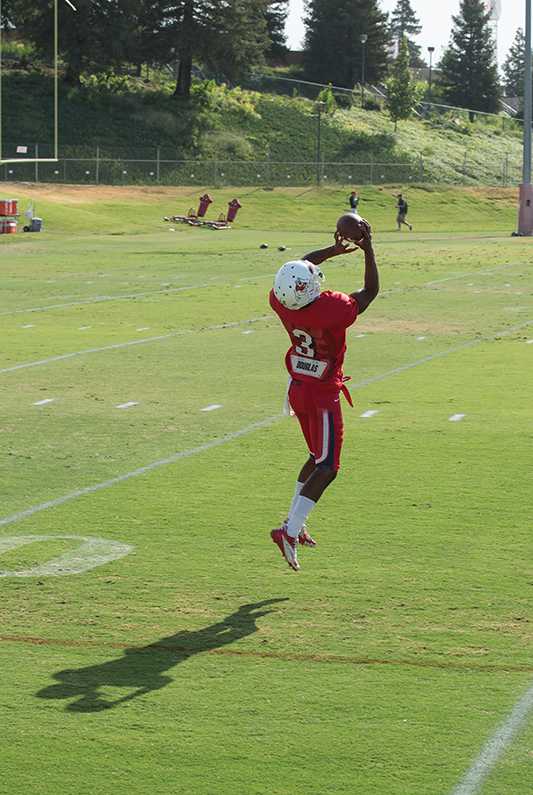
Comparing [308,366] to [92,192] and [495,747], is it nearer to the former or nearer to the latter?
[495,747]

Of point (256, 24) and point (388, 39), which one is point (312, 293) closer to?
point (256, 24)

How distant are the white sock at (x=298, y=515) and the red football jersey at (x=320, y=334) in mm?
666

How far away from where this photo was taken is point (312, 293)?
312 inches

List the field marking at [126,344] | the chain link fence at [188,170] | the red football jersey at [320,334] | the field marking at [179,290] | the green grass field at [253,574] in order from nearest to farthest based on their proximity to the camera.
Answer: the green grass field at [253,574]
the red football jersey at [320,334]
the field marking at [126,344]
the field marking at [179,290]
the chain link fence at [188,170]

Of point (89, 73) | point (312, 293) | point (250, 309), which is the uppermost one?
point (89, 73)

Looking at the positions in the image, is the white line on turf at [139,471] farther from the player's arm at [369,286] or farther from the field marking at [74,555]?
the player's arm at [369,286]

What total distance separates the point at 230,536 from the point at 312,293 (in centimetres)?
196

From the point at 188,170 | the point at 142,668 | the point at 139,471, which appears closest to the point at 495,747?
the point at 142,668

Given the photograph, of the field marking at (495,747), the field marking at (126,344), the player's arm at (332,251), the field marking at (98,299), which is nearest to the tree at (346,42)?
the field marking at (98,299)

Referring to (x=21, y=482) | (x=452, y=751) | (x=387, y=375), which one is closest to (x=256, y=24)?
(x=387, y=375)

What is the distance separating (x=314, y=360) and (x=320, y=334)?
0.17 metres

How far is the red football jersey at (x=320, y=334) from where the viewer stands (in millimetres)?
7988

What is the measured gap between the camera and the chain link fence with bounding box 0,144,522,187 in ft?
220

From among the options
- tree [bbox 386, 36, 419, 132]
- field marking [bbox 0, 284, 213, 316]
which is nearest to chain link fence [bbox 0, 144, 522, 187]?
tree [bbox 386, 36, 419, 132]
